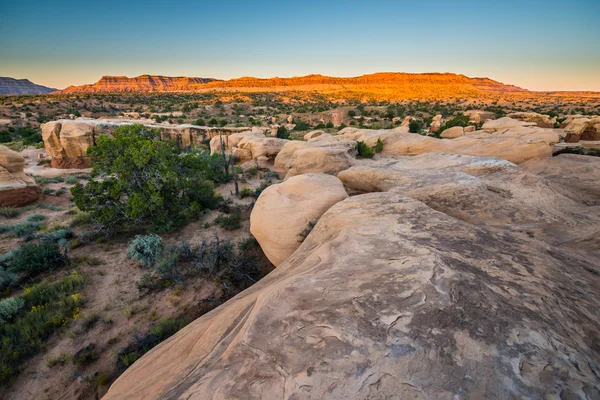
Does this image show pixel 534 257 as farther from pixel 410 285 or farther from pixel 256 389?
pixel 256 389

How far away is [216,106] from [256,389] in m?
46.2

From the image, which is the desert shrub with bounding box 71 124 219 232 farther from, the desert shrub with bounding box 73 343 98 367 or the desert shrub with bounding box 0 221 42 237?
the desert shrub with bounding box 73 343 98 367

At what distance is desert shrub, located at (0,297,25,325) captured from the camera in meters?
5.16

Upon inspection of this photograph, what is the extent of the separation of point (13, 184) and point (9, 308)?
8.35 metres

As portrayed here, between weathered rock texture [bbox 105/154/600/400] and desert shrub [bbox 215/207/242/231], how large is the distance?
551 cm

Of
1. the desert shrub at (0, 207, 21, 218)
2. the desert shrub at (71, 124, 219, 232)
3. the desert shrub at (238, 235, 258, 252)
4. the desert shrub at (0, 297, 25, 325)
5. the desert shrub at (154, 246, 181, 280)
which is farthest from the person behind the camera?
the desert shrub at (0, 207, 21, 218)

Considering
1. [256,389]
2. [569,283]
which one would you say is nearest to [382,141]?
[569,283]

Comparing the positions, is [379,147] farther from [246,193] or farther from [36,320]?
[36,320]

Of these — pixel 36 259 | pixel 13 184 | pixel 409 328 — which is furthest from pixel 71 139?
pixel 409 328

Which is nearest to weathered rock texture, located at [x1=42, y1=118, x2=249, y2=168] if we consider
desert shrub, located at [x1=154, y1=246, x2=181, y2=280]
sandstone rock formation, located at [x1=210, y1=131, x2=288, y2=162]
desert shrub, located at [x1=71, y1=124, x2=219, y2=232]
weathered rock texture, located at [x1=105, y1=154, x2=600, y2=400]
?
sandstone rock formation, located at [x1=210, y1=131, x2=288, y2=162]

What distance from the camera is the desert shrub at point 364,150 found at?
41.5 feet

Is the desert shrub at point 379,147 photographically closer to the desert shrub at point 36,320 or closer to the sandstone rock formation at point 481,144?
the sandstone rock formation at point 481,144

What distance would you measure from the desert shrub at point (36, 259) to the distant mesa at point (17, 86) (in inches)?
7238

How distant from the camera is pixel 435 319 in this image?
6.65ft
